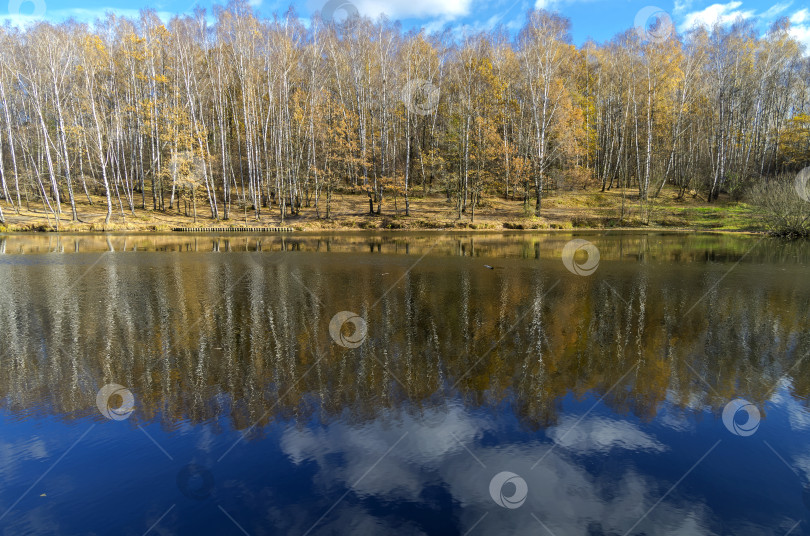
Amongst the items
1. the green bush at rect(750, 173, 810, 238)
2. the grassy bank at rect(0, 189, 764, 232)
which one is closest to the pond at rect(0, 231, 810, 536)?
the green bush at rect(750, 173, 810, 238)

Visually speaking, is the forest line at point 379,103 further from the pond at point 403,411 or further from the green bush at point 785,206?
the pond at point 403,411

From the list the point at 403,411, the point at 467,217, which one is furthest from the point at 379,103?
the point at 403,411

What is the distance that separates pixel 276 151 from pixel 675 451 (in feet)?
145

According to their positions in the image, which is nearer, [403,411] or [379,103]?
[403,411]

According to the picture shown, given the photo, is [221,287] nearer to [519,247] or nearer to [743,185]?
[519,247]

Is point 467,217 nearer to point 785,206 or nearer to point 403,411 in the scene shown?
point 785,206

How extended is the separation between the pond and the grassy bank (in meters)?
25.5

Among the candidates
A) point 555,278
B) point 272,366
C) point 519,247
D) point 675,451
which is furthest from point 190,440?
point 519,247

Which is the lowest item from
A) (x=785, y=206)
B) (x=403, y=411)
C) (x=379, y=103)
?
(x=403, y=411)

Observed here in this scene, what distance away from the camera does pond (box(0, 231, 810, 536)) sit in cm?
466

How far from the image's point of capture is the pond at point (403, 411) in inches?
183

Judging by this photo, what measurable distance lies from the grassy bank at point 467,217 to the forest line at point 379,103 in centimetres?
118

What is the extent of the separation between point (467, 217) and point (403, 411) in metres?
35.6

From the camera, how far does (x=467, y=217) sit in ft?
135
